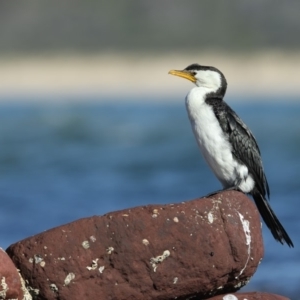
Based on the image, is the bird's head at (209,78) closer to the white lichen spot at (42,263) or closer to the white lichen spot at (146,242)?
the white lichen spot at (146,242)

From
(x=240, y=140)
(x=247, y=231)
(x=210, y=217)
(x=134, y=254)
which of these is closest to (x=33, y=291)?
(x=134, y=254)

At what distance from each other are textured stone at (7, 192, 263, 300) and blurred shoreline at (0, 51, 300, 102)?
121 feet

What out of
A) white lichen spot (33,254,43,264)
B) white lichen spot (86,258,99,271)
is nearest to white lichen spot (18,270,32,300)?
white lichen spot (33,254,43,264)

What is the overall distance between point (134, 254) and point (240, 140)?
2142mm

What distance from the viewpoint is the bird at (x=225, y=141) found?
947 cm

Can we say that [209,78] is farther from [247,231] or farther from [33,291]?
[33,291]

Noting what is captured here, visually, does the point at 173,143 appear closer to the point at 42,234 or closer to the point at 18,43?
the point at 18,43

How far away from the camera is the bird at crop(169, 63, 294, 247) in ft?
31.1

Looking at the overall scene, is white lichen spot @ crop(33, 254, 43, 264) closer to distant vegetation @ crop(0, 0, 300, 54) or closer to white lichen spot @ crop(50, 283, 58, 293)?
white lichen spot @ crop(50, 283, 58, 293)

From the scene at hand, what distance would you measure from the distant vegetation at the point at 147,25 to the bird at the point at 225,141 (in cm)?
4328

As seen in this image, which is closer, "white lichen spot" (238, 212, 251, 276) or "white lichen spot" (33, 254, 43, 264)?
"white lichen spot" (33, 254, 43, 264)

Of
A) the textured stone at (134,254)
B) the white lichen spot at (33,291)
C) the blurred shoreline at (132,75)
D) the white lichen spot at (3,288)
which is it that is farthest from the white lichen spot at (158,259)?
the blurred shoreline at (132,75)

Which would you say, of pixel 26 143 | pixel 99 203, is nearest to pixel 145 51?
pixel 26 143

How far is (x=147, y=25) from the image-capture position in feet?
205
